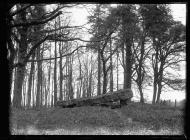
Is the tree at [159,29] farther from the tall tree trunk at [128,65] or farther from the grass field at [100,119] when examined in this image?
the grass field at [100,119]

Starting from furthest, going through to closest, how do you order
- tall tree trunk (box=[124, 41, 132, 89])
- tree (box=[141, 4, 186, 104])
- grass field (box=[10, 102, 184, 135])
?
tall tree trunk (box=[124, 41, 132, 89]) → tree (box=[141, 4, 186, 104]) → grass field (box=[10, 102, 184, 135])

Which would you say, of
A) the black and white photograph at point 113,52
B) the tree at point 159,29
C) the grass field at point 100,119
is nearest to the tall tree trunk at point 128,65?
the black and white photograph at point 113,52

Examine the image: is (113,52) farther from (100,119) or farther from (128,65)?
(100,119)

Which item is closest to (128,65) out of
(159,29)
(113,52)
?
(113,52)

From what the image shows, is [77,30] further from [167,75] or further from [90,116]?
[167,75]

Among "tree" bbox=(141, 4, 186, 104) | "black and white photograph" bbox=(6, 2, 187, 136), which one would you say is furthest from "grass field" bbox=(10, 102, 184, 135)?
"tree" bbox=(141, 4, 186, 104)

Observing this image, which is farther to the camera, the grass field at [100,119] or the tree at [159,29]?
the tree at [159,29]

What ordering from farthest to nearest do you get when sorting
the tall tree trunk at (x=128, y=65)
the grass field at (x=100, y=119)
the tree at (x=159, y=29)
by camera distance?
the tall tree trunk at (x=128, y=65)
the tree at (x=159, y=29)
the grass field at (x=100, y=119)

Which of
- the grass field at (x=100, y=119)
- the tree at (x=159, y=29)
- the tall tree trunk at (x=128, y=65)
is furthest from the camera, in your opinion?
the tall tree trunk at (x=128, y=65)

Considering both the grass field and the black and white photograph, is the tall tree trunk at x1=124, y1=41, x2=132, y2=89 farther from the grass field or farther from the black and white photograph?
the grass field

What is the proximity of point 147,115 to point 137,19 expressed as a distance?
11.1 metres

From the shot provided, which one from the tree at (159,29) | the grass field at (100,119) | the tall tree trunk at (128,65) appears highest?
the tree at (159,29)

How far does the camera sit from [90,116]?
16688 millimetres
